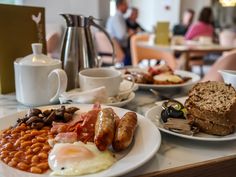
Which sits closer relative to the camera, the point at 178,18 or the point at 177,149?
the point at 177,149

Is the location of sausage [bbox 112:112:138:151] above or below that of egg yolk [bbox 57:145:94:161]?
above

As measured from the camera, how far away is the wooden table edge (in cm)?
55

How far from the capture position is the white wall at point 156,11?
6.93 m

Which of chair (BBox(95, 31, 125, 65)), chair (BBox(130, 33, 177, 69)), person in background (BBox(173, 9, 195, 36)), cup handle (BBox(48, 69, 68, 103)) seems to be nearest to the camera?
cup handle (BBox(48, 69, 68, 103))

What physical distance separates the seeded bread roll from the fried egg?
0.80ft

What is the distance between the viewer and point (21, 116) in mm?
739

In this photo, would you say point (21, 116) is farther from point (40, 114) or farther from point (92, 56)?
point (92, 56)

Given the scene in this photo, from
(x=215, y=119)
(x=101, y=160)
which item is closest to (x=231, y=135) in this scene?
(x=215, y=119)

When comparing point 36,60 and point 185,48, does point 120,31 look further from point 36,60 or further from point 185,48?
point 36,60

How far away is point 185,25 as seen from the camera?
649 centimetres

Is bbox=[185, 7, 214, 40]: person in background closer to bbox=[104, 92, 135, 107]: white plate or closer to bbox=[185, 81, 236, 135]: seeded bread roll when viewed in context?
bbox=[104, 92, 135, 107]: white plate

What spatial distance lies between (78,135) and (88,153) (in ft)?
0.27

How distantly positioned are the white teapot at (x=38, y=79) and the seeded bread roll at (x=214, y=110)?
1.18 ft

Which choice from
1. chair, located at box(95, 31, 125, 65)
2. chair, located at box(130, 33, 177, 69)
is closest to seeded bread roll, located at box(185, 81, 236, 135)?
chair, located at box(130, 33, 177, 69)
